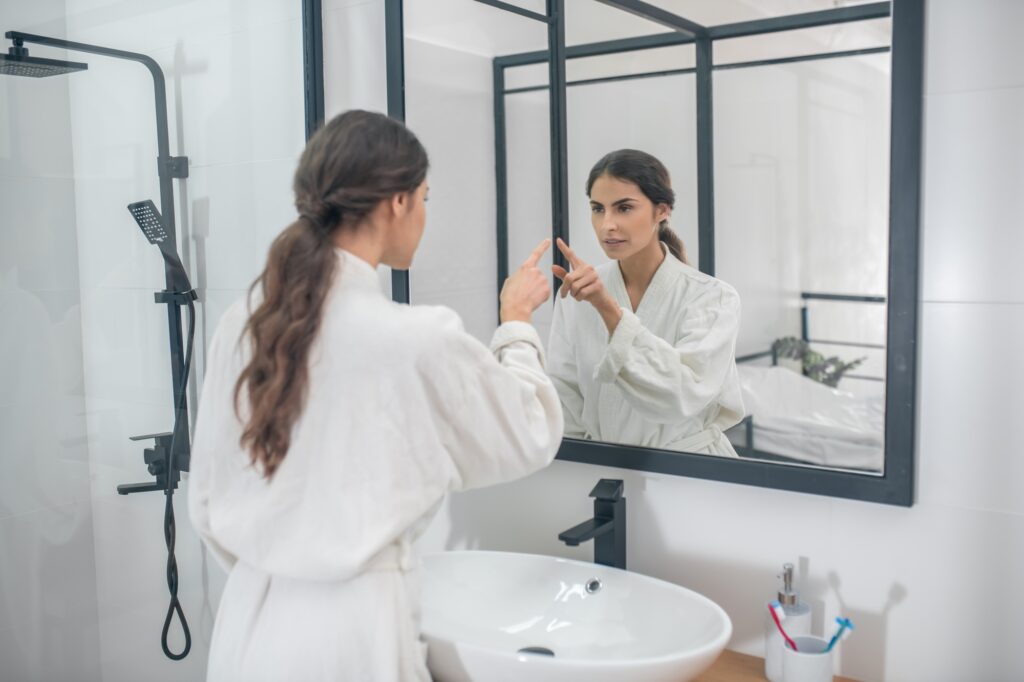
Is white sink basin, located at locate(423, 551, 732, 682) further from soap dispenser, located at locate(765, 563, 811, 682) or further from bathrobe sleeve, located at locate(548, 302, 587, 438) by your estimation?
bathrobe sleeve, located at locate(548, 302, 587, 438)

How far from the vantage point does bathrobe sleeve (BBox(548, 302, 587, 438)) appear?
168 centimetres

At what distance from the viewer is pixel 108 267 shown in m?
1.60

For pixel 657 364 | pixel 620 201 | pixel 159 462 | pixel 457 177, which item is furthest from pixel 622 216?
pixel 159 462

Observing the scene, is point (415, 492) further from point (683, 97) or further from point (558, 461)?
point (683, 97)

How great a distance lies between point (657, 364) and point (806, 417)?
0.27 metres

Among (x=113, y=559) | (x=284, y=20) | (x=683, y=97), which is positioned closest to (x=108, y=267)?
(x=113, y=559)

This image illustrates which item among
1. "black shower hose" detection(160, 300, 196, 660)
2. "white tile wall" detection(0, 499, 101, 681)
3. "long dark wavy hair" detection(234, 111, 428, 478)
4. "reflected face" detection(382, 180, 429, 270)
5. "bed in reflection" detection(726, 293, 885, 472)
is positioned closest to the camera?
"long dark wavy hair" detection(234, 111, 428, 478)

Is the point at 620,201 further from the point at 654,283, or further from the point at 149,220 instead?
the point at 149,220

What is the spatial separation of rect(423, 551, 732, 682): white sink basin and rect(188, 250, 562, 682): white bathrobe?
0.12 m

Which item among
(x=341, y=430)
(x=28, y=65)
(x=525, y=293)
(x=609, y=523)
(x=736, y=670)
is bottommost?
(x=736, y=670)

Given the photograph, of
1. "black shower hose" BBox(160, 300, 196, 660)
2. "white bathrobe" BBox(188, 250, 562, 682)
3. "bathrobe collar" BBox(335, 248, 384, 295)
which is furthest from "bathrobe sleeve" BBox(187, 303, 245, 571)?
"black shower hose" BBox(160, 300, 196, 660)

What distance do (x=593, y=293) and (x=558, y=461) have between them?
1.10ft

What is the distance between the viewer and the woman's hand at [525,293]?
4.92ft

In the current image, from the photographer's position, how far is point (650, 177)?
A: 155 cm
